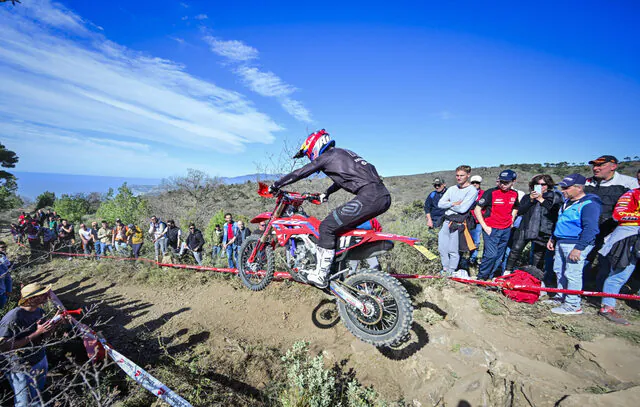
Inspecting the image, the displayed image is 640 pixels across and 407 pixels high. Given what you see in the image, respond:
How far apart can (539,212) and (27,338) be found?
26.3 feet

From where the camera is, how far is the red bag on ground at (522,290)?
420cm

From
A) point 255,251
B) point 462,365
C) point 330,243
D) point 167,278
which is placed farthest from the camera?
point 167,278

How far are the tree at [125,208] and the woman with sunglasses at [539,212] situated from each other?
730 inches

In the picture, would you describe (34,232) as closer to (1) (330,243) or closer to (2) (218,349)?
(2) (218,349)

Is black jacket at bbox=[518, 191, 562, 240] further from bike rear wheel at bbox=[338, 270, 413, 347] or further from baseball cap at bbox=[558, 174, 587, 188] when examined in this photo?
bike rear wheel at bbox=[338, 270, 413, 347]

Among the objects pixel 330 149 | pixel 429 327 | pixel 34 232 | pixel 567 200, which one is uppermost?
pixel 330 149

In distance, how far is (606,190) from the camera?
4594 mm

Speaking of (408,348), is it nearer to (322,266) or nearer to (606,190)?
(322,266)

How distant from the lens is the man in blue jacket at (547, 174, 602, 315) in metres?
3.90

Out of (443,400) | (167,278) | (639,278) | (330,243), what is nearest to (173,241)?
(167,278)

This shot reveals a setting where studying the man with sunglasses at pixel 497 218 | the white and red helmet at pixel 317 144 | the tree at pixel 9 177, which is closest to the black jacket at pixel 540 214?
the man with sunglasses at pixel 497 218

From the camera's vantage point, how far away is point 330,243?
3.38 meters

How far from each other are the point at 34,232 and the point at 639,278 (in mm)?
19838

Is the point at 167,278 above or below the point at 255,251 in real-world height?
below
